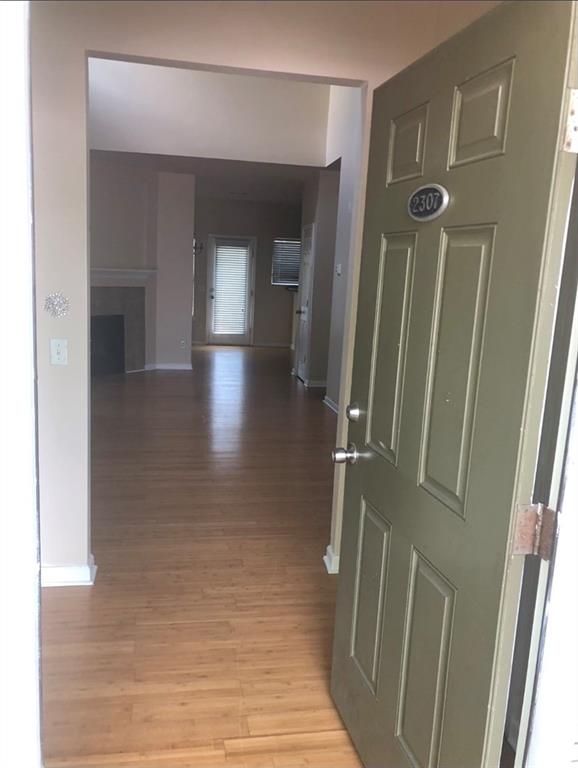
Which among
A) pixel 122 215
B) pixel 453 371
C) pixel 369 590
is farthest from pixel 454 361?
pixel 122 215

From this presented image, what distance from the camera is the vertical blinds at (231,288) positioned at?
1166 cm

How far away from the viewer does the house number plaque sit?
4.51 feet

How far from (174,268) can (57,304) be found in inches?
241

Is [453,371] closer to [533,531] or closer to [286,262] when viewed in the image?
[533,531]

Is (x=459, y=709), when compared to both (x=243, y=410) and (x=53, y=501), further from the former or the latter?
(x=243, y=410)

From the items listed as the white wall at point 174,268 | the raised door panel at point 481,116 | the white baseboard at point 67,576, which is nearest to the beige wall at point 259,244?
the white wall at point 174,268

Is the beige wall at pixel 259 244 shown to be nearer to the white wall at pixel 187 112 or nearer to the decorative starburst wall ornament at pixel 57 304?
the white wall at pixel 187 112

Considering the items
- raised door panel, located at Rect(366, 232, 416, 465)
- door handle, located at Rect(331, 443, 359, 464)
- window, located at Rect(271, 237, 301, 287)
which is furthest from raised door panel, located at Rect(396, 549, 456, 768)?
window, located at Rect(271, 237, 301, 287)

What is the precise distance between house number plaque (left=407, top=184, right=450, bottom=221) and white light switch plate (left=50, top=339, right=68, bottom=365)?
5.42 ft

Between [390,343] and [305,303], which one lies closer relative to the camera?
[390,343]

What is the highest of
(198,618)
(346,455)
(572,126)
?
(572,126)

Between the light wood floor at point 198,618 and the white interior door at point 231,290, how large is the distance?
6902mm

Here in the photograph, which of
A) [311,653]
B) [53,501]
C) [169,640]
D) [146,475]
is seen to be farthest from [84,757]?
[146,475]

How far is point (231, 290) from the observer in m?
11.9
